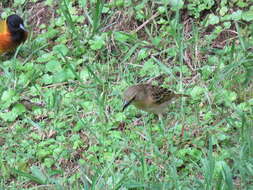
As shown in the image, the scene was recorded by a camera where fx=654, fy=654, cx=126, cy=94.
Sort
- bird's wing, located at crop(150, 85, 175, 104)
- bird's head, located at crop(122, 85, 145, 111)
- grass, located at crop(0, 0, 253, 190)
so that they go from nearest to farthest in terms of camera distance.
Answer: grass, located at crop(0, 0, 253, 190), bird's head, located at crop(122, 85, 145, 111), bird's wing, located at crop(150, 85, 175, 104)

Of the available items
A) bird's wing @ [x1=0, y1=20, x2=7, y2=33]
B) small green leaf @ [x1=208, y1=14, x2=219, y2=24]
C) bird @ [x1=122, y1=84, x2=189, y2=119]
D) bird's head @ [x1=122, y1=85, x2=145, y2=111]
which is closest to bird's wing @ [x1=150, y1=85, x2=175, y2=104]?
bird @ [x1=122, y1=84, x2=189, y2=119]

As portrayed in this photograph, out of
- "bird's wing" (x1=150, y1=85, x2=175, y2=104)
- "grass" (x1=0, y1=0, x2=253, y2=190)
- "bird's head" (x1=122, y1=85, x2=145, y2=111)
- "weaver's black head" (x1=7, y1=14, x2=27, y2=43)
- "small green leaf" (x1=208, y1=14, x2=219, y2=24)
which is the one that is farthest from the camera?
"weaver's black head" (x1=7, y1=14, x2=27, y2=43)

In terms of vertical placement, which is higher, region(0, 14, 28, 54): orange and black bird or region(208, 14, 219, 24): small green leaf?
region(208, 14, 219, 24): small green leaf

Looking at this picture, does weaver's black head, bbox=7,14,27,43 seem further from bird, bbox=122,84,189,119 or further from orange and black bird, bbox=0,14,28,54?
bird, bbox=122,84,189,119

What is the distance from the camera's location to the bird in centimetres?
591

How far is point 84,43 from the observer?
7492 mm

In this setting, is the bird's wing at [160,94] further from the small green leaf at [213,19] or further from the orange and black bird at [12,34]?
the orange and black bird at [12,34]

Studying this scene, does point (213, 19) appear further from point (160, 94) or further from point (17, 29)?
point (17, 29)

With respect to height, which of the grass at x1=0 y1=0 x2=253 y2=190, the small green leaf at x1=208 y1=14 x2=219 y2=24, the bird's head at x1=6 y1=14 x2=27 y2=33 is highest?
the small green leaf at x1=208 y1=14 x2=219 y2=24

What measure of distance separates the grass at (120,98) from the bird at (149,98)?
0.16 metres

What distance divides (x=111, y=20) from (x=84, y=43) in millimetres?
506

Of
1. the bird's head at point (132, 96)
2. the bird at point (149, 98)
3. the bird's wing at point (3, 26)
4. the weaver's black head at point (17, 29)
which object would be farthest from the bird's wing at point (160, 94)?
the bird's wing at point (3, 26)

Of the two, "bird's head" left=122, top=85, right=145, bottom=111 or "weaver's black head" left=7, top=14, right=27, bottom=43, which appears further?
"weaver's black head" left=7, top=14, right=27, bottom=43

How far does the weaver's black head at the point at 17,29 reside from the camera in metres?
7.79
